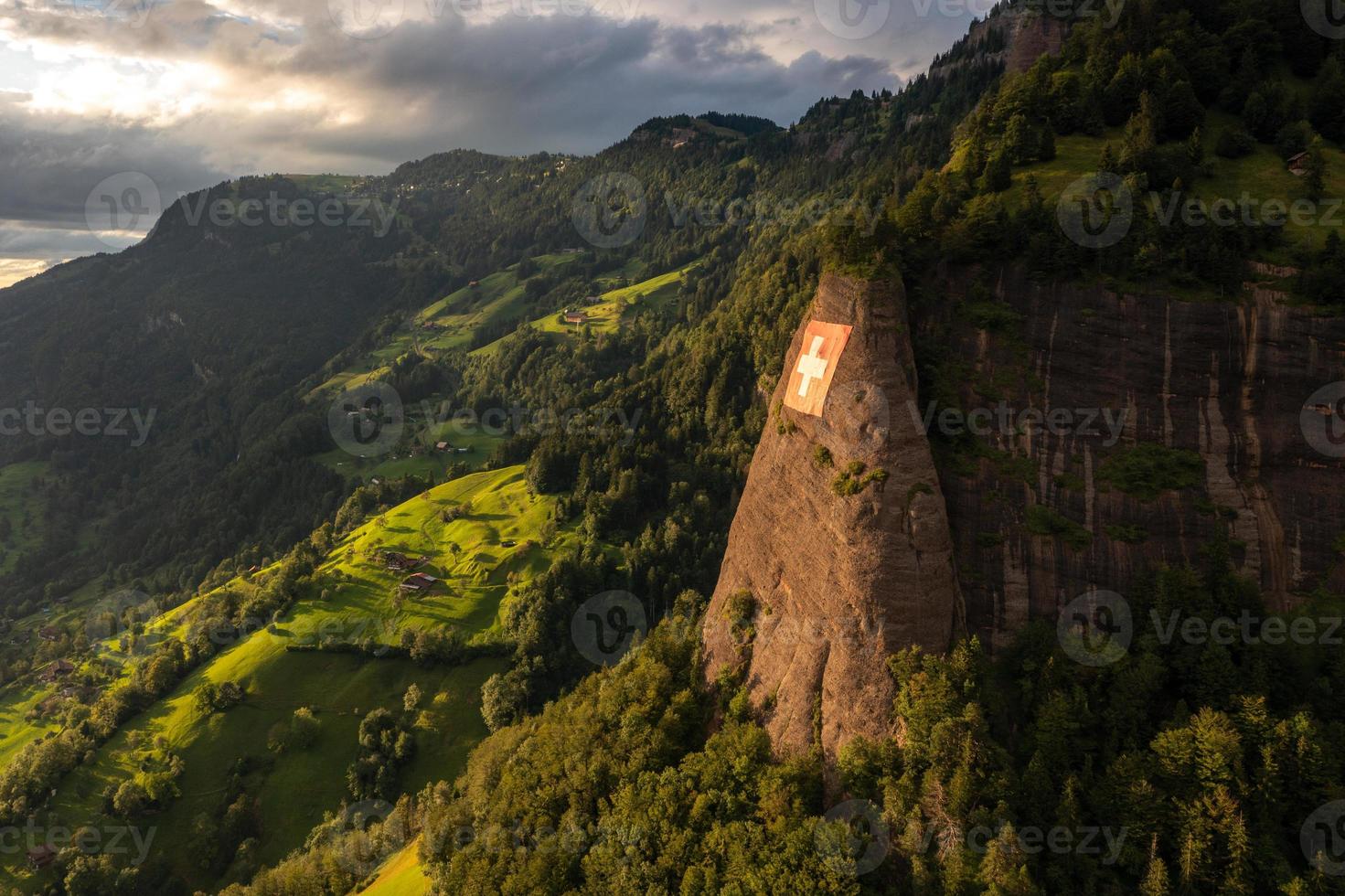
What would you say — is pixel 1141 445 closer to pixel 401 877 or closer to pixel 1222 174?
pixel 1222 174

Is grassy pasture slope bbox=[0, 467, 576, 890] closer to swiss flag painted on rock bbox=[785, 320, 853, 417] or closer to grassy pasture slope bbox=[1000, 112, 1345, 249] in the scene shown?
swiss flag painted on rock bbox=[785, 320, 853, 417]

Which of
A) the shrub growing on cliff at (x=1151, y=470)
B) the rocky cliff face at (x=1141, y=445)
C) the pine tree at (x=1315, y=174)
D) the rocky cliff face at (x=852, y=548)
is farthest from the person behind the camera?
the pine tree at (x=1315, y=174)

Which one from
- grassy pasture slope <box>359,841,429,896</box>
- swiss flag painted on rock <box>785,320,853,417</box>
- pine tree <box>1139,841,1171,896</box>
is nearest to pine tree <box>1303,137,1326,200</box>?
swiss flag painted on rock <box>785,320,853,417</box>

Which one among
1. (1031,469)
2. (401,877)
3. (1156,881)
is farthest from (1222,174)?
(401,877)

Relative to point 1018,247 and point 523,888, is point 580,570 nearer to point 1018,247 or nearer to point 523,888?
point 523,888

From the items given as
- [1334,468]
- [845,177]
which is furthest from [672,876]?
[845,177]

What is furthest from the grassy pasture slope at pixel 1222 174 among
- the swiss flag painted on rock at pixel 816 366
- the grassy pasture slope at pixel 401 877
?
the grassy pasture slope at pixel 401 877

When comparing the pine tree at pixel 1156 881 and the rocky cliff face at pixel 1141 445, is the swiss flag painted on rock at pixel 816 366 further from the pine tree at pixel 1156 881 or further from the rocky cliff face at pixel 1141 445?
the pine tree at pixel 1156 881
